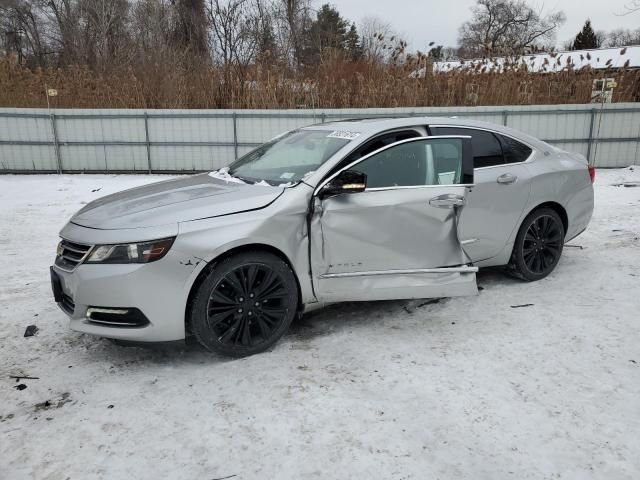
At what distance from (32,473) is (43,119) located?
12.4 metres

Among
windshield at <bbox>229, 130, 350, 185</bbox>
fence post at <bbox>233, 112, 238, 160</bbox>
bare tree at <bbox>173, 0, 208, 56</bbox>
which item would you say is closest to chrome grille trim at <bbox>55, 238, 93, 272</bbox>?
windshield at <bbox>229, 130, 350, 185</bbox>

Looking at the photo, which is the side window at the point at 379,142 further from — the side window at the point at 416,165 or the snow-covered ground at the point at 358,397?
the snow-covered ground at the point at 358,397

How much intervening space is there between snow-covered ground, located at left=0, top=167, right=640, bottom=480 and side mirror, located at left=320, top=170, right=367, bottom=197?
111 cm

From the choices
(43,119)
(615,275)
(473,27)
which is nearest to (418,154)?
(615,275)

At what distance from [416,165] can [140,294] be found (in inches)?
90.2

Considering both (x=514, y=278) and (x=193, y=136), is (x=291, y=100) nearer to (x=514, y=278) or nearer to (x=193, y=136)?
(x=193, y=136)

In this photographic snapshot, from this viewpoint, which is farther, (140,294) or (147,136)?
(147,136)

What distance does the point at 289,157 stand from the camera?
425 cm

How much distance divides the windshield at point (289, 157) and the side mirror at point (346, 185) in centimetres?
25

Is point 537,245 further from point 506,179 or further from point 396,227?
point 396,227

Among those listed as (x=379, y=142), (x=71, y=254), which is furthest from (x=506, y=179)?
(x=71, y=254)

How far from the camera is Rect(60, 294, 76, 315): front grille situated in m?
3.32

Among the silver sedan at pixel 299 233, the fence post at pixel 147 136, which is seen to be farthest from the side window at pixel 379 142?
the fence post at pixel 147 136

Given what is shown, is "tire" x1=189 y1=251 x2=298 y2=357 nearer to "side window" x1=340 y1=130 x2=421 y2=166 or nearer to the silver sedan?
the silver sedan
